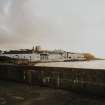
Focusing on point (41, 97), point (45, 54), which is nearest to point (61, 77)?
point (41, 97)

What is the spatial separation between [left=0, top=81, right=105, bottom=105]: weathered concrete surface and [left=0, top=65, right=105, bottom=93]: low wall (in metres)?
0.31

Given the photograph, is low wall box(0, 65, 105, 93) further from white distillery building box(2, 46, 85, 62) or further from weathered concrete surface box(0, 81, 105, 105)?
white distillery building box(2, 46, 85, 62)

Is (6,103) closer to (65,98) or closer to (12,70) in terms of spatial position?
(65,98)

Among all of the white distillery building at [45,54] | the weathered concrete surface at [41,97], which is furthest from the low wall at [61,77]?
the white distillery building at [45,54]

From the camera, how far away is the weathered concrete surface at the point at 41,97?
5031 millimetres

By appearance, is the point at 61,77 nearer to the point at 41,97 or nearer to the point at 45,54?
the point at 41,97

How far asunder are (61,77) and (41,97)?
1328 millimetres

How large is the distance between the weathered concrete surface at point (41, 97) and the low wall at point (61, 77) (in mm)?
306

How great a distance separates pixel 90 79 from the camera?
6.01 metres

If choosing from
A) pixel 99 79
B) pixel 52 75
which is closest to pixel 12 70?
pixel 52 75

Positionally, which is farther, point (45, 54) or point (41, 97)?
point (45, 54)

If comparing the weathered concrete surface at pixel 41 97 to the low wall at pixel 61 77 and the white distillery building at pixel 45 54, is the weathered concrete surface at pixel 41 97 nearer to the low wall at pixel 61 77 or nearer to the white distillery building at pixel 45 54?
the low wall at pixel 61 77

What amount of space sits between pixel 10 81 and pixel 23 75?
2.71 feet

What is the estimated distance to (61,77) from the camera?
657cm
